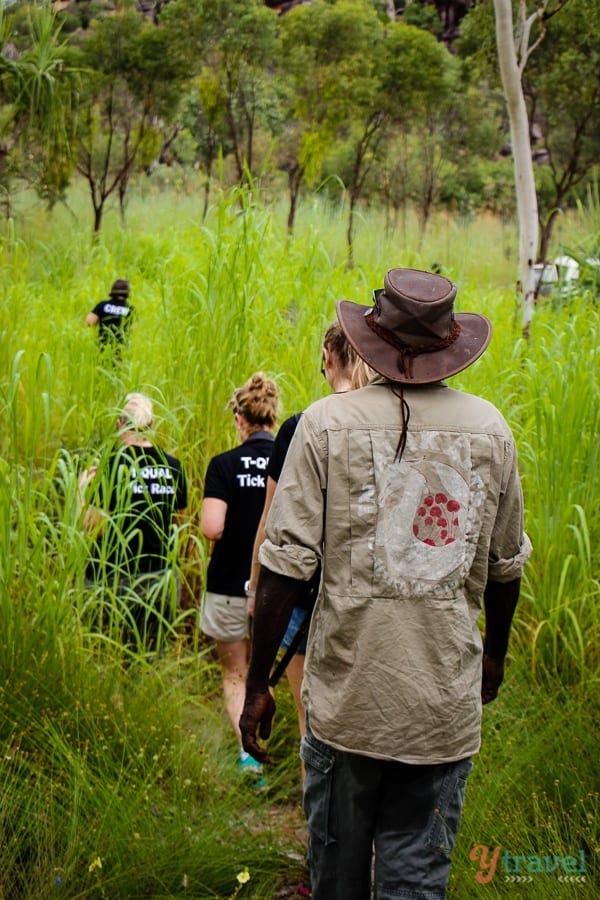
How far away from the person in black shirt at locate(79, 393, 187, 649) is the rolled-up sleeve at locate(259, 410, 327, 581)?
1610 mm

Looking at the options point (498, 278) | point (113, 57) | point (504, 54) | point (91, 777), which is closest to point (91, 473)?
point (91, 777)

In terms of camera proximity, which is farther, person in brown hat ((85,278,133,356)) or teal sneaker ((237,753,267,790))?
person in brown hat ((85,278,133,356))

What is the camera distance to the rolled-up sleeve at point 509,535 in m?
1.93

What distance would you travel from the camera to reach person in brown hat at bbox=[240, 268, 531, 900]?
1803mm

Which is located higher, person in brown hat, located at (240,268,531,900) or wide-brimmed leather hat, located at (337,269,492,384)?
wide-brimmed leather hat, located at (337,269,492,384)

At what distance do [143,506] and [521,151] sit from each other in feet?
10.4

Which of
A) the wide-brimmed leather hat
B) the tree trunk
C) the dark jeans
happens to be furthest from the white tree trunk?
the tree trunk

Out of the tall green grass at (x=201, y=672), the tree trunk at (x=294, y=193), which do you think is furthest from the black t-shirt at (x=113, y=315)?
the tree trunk at (x=294, y=193)

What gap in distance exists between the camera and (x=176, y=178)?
19.1 meters

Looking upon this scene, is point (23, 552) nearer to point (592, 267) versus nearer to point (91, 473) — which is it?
point (91, 473)

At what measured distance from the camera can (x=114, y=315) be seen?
656 cm

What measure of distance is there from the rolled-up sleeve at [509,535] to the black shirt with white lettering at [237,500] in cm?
151
